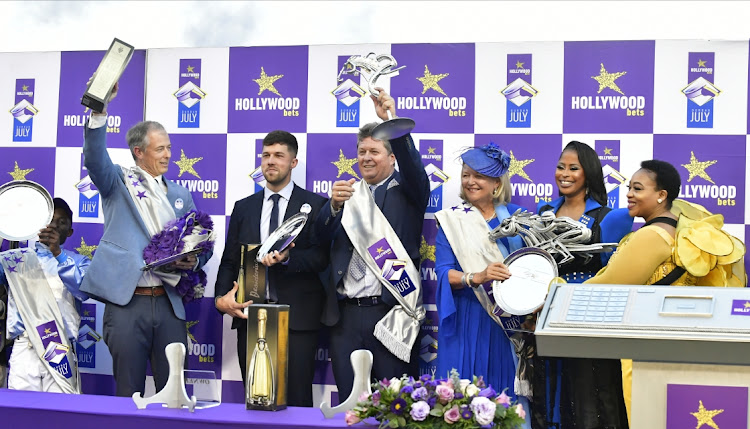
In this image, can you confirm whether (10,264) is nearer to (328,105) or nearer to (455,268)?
(328,105)

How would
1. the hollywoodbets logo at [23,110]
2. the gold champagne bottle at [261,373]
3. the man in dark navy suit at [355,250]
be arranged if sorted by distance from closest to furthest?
the gold champagne bottle at [261,373] → the man in dark navy suit at [355,250] → the hollywoodbets logo at [23,110]

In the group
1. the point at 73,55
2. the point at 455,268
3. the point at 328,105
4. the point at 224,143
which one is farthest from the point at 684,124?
the point at 73,55

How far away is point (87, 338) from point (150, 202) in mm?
1207

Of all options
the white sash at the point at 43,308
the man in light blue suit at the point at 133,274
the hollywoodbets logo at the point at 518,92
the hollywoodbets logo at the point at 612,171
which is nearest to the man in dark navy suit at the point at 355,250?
the hollywoodbets logo at the point at 518,92

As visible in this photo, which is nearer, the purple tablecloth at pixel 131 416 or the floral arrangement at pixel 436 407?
the floral arrangement at pixel 436 407

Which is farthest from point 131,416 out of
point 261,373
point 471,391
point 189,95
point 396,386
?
point 189,95

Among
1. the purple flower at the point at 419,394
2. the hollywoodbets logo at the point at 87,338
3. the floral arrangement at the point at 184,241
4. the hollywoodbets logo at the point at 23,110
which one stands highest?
the hollywoodbets logo at the point at 23,110

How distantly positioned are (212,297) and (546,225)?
87.4 inches

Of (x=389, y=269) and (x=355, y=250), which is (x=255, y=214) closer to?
(x=355, y=250)

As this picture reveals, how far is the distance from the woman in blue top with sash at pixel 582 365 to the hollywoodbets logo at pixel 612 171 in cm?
47

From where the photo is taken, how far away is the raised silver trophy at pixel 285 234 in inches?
181

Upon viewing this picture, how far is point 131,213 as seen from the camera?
4824mm

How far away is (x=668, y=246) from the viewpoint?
3.27m

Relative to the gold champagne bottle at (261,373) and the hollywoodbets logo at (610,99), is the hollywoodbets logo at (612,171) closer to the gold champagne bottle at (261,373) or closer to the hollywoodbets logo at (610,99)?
the hollywoodbets logo at (610,99)
